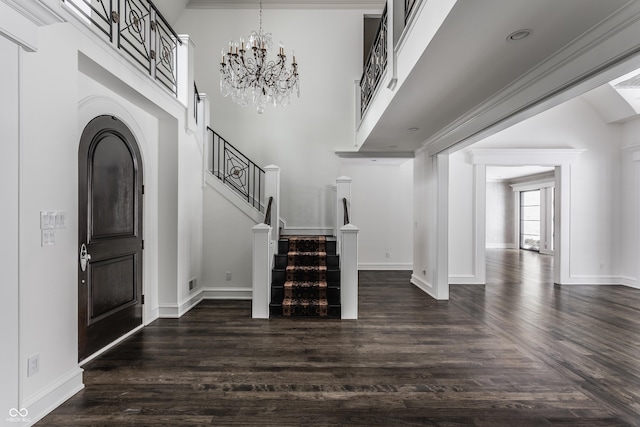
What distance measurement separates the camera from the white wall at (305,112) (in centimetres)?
677

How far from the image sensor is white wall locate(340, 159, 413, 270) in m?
8.08

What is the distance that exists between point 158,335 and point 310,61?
19.8 ft

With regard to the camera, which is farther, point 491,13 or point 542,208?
point 542,208

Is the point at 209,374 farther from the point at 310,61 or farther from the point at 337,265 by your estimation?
the point at 310,61

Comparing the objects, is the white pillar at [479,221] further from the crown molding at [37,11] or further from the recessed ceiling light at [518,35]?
the crown molding at [37,11]

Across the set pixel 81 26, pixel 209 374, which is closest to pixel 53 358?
pixel 209 374

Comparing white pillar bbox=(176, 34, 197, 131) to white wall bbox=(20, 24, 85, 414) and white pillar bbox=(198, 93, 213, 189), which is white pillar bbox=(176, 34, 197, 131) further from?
white wall bbox=(20, 24, 85, 414)

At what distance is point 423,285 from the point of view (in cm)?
591

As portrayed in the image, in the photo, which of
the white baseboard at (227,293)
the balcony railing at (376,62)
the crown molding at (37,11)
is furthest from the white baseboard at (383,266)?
the crown molding at (37,11)

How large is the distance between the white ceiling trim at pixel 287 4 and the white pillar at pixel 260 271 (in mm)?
5312

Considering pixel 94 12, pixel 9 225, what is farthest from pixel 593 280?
pixel 94 12

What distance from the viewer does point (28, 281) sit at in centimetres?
210

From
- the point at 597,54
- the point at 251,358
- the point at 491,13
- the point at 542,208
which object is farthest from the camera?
the point at 542,208

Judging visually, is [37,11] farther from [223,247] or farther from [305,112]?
[305,112]
